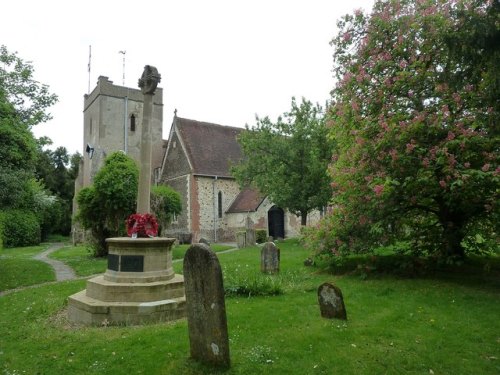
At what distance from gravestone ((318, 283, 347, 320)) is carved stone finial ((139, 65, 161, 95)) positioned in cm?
600

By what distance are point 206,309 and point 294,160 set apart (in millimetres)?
18871

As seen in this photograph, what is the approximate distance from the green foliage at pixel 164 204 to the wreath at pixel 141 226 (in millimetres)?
11596

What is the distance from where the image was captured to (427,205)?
1105 centimetres

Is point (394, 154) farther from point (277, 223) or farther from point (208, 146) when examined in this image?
point (208, 146)

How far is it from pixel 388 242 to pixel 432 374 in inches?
233

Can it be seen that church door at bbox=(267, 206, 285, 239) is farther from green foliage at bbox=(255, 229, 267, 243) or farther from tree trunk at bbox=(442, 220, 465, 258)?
tree trunk at bbox=(442, 220, 465, 258)

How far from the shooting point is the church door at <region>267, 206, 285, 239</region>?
30094 millimetres

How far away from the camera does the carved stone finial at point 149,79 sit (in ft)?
31.7

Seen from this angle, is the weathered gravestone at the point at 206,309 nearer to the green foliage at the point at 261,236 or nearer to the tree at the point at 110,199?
the tree at the point at 110,199

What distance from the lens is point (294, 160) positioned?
23516mm

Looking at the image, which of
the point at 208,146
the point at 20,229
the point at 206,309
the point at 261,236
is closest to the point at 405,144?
the point at 206,309

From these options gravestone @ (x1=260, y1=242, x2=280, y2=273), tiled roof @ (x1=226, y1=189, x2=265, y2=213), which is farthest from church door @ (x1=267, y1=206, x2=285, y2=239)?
gravestone @ (x1=260, y1=242, x2=280, y2=273)

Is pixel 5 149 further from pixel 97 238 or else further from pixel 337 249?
pixel 337 249

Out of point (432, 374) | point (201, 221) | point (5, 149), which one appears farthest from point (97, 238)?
point (432, 374)
